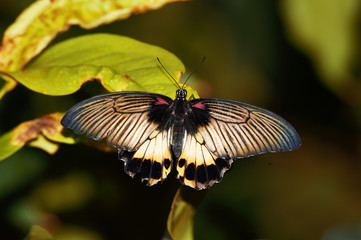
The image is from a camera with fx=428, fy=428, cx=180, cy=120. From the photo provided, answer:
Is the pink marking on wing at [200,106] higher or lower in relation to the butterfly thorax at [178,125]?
higher

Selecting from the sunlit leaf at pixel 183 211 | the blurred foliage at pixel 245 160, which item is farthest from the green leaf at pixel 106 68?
the sunlit leaf at pixel 183 211

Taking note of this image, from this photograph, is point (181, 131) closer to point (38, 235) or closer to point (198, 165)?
point (198, 165)

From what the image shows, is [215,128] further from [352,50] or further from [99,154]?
[352,50]

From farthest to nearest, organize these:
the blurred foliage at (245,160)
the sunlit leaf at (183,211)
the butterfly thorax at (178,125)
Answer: the blurred foliage at (245,160) → the butterfly thorax at (178,125) → the sunlit leaf at (183,211)

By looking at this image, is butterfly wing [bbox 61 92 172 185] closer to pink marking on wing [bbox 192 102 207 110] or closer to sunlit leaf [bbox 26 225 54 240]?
pink marking on wing [bbox 192 102 207 110]

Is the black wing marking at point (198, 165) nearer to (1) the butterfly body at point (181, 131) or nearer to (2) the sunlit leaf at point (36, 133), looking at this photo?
(1) the butterfly body at point (181, 131)

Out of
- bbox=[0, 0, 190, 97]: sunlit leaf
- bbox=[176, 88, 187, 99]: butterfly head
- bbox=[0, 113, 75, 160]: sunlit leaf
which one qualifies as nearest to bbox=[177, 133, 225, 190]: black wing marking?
bbox=[176, 88, 187, 99]: butterfly head

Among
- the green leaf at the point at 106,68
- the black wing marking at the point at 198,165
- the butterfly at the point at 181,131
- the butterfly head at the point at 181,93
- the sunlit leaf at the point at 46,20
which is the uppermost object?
the sunlit leaf at the point at 46,20

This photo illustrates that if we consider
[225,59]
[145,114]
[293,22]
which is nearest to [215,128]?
[145,114]

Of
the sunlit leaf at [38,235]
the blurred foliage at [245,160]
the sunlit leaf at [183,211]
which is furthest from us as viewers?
the blurred foliage at [245,160]
